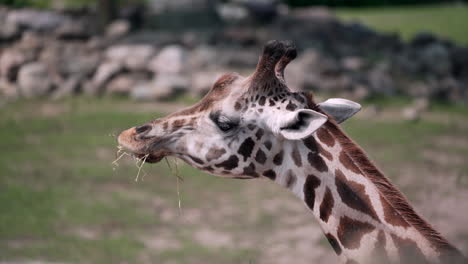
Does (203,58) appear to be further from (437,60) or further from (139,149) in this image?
(139,149)

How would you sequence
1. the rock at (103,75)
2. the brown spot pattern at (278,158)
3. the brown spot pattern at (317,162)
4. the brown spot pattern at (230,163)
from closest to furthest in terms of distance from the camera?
1. the brown spot pattern at (317,162)
2. the brown spot pattern at (278,158)
3. the brown spot pattern at (230,163)
4. the rock at (103,75)

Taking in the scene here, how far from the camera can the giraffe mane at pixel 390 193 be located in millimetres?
2998

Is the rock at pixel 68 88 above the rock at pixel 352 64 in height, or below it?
below

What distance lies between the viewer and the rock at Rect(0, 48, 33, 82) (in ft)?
43.9

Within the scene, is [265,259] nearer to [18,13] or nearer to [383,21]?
[18,13]

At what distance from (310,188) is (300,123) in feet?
1.08

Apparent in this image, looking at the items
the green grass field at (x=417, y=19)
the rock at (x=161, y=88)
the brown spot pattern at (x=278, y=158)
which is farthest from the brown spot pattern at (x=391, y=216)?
the green grass field at (x=417, y=19)

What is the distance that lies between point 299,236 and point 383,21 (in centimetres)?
1599

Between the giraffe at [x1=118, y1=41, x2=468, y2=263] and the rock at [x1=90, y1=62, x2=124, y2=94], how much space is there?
9.59 m

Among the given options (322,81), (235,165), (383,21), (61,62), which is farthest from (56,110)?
(383,21)

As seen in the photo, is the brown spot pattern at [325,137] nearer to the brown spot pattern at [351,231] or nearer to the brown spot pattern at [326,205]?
the brown spot pattern at [326,205]

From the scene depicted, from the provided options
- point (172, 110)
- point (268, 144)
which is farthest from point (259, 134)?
point (172, 110)

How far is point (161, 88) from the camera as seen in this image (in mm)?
12617

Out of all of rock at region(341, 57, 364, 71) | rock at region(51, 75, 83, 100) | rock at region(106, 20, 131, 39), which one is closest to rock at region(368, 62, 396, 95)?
rock at region(341, 57, 364, 71)
